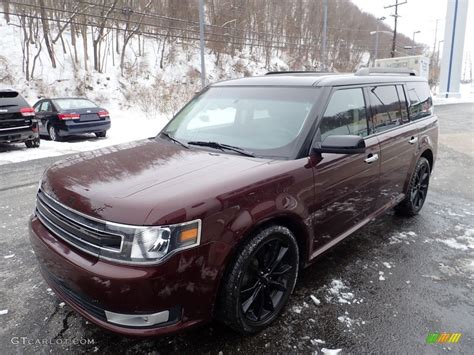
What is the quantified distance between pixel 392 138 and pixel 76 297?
11.0ft

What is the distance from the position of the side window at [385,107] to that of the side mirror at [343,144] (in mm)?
1076

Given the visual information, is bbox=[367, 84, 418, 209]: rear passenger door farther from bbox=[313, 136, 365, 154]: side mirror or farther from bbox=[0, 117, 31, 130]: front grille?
bbox=[0, 117, 31, 130]: front grille

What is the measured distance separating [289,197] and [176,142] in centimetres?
125

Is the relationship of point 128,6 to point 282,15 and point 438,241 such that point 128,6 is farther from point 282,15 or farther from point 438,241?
point 438,241

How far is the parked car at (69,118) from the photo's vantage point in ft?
37.9

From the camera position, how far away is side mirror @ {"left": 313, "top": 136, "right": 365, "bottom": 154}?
9.15 feet

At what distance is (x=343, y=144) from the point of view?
2.79 m

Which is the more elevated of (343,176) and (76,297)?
(343,176)

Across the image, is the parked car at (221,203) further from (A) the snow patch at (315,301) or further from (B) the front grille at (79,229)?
(A) the snow patch at (315,301)

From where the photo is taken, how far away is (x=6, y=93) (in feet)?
31.5

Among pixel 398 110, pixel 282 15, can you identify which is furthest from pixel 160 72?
pixel 398 110

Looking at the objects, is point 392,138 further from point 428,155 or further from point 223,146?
point 223,146

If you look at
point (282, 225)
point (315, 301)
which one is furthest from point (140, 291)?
point (315, 301)

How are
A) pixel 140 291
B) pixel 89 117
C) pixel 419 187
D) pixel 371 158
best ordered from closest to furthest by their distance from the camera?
1. pixel 140 291
2. pixel 371 158
3. pixel 419 187
4. pixel 89 117
